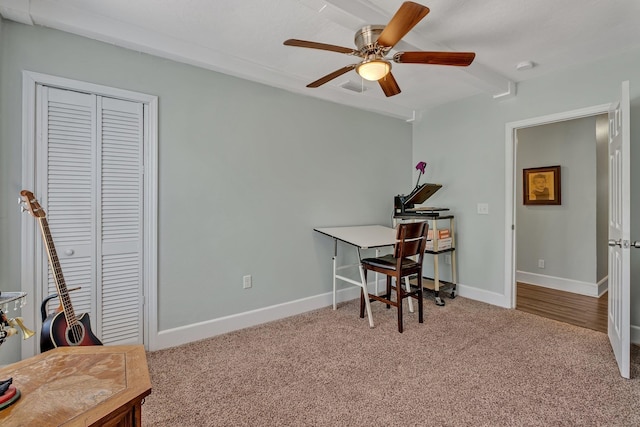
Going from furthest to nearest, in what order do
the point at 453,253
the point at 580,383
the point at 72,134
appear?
the point at 453,253 < the point at 72,134 < the point at 580,383

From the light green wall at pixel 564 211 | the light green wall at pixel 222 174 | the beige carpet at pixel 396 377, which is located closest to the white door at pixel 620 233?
the beige carpet at pixel 396 377

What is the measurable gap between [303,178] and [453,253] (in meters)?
1.99

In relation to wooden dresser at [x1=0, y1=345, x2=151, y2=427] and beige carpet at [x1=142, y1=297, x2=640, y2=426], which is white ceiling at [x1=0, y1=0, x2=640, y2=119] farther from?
beige carpet at [x1=142, y1=297, x2=640, y2=426]

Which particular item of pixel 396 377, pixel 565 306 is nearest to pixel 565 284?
pixel 565 306

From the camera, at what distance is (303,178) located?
329 cm

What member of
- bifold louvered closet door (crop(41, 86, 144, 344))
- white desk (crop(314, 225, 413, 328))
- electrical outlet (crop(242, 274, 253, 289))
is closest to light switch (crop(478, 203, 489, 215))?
white desk (crop(314, 225, 413, 328))

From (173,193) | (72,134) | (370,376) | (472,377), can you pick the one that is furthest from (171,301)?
(472,377)

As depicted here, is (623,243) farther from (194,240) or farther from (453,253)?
(194,240)

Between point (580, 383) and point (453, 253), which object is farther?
point (453, 253)

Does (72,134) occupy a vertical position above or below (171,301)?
above

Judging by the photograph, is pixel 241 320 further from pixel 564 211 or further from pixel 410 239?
pixel 564 211

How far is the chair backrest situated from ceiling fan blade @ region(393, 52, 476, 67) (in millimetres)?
1292

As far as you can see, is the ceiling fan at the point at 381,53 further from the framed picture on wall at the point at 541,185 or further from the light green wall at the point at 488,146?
the framed picture on wall at the point at 541,185

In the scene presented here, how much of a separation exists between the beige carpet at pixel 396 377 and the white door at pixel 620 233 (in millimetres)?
198
